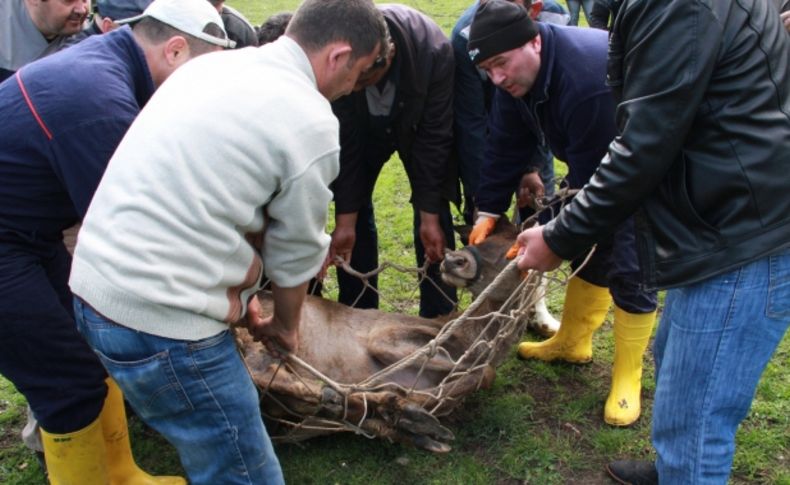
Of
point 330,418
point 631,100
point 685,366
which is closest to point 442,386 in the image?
point 330,418

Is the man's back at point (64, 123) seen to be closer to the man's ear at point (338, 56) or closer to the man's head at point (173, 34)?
the man's head at point (173, 34)

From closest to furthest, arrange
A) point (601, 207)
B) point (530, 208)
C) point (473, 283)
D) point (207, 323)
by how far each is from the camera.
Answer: point (207, 323), point (601, 207), point (473, 283), point (530, 208)

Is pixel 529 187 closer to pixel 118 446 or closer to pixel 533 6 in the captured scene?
pixel 533 6

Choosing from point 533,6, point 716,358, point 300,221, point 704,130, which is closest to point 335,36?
point 300,221

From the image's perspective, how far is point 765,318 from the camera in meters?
2.31

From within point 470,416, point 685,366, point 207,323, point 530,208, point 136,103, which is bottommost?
point 470,416

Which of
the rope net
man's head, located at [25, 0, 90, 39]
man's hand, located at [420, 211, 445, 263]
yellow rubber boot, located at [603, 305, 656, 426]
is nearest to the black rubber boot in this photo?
yellow rubber boot, located at [603, 305, 656, 426]

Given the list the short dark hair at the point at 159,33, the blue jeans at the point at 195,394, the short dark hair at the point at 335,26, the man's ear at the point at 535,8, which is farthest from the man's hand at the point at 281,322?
the man's ear at the point at 535,8

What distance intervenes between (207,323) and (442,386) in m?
1.46

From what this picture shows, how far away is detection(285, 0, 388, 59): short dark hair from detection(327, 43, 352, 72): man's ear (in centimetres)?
2

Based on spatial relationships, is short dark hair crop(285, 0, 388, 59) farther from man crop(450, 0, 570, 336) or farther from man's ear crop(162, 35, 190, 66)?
man crop(450, 0, 570, 336)

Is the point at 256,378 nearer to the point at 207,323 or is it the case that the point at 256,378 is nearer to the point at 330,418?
the point at 330,418

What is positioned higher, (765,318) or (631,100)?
(631,100)

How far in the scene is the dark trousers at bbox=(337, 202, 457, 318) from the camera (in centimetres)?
468
